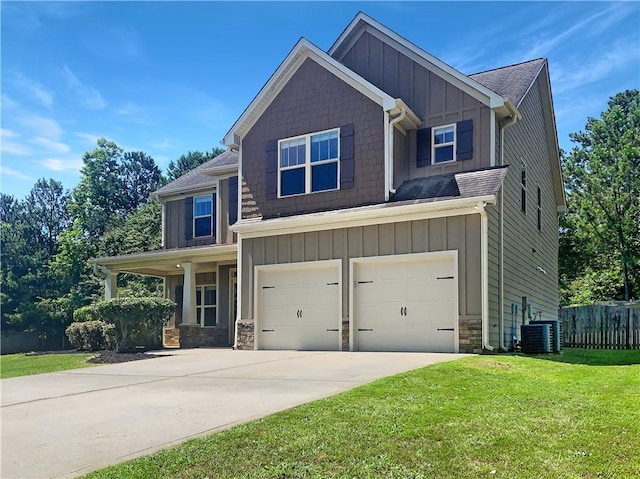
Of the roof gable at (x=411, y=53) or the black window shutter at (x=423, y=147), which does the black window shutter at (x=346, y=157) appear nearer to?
the black window shutter at (x=423, y=147)

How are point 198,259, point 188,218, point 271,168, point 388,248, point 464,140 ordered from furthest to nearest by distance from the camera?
point 188,218 < point 198,259 < point 271,168 < point 464,140 < point 388,248

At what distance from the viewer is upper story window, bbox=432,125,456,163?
46.6 feet

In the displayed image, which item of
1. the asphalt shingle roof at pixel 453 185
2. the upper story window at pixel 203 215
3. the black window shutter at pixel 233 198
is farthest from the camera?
the upper story window at pixel 203 215

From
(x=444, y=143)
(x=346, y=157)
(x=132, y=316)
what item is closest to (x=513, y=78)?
(x=444, y=143)

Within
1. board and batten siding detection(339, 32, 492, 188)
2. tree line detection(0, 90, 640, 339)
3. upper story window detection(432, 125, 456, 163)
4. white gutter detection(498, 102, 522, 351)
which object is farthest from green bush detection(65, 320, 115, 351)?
tree line detection(0, 90, 640, 339)

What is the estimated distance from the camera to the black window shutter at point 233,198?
60.7 ft

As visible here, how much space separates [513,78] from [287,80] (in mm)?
6392

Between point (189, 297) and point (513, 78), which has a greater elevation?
point (513, 78)

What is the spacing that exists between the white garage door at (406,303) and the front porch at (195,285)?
17.2 feet

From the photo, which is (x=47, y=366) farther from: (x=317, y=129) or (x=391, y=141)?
(x=391, y=141)

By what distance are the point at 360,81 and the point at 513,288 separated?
6213 millimetres

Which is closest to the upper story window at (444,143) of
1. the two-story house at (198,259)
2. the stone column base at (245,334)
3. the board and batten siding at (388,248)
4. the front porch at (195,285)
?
the board and batten siding at (388,248)

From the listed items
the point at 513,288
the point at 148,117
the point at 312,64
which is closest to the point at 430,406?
the point at 513,288

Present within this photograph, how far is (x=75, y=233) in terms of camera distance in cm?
3819
